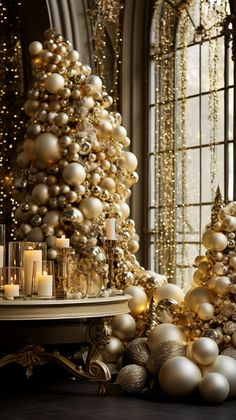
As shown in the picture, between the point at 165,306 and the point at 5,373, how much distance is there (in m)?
1.36

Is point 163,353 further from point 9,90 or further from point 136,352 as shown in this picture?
point 9,90

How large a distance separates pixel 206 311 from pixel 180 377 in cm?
71

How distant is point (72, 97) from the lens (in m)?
6.87

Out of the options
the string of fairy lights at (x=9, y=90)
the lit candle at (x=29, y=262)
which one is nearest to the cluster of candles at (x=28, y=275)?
the lit candle at (x=29, y=262)

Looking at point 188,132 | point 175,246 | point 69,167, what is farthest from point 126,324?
point 188,132

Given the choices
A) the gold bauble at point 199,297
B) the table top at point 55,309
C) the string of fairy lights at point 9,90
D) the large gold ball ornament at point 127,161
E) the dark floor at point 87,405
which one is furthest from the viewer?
the string of fairy lights at point 9,90

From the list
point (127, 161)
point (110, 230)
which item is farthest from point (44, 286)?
point (127, 161)

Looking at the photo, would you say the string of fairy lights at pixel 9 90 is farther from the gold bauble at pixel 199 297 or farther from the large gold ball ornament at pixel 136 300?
the gold bauble at pixel 199 297

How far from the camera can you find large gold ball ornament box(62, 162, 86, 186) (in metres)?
6.55

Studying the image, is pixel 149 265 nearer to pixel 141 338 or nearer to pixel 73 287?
pixel 141 338

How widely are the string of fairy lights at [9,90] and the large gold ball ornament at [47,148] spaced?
8.37 feet

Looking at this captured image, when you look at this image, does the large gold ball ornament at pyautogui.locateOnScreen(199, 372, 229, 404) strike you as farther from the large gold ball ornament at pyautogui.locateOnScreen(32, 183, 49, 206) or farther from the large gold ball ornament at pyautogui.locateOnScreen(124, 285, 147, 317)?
the large gold ball ornament at pyautogui.locateOnScreen(32, 183, 49, 206)

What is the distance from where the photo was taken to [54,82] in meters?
6.72

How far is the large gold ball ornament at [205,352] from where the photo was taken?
5.58 m
